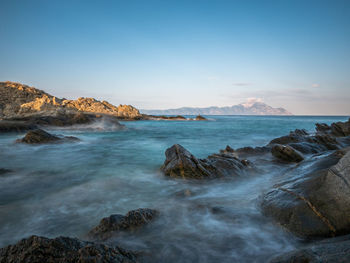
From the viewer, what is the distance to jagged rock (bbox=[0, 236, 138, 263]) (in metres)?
1.80

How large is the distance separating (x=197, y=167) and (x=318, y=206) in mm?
3522

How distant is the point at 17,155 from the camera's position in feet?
30.6

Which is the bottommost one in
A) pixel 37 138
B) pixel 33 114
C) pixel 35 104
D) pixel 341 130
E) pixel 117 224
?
pixel 117 224

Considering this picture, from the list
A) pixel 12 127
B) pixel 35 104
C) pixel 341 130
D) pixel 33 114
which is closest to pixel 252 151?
pixel 341 130

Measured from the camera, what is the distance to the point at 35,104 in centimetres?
2916

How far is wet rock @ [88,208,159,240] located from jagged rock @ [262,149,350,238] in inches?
86.8

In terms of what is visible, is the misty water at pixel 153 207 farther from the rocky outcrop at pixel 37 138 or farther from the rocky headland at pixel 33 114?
the rocky headland at pixel 33 114

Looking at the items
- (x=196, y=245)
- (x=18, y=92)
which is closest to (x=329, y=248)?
(x=196, y=245)

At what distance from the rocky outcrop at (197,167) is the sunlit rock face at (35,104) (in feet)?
84.7

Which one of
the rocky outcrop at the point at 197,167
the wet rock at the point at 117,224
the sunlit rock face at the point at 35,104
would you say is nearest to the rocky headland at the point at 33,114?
the sunlit rock face at the point at 35,104

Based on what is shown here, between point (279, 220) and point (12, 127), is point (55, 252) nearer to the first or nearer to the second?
point (279, 220)

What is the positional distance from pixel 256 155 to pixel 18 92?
184 ft

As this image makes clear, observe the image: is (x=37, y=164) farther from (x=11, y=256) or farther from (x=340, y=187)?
(x=340, y=187)

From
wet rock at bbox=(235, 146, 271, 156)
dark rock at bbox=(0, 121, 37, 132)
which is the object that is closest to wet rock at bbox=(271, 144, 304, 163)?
wet rock at bbox=(235, 146, 271, 156)
